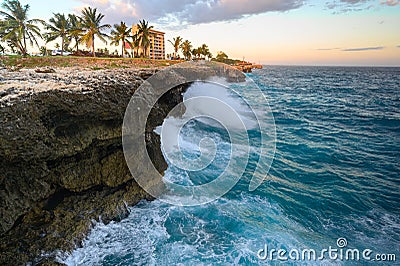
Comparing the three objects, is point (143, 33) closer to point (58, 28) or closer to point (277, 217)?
point (58, 28)

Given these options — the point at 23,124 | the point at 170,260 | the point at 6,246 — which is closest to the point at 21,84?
the point at 23,124

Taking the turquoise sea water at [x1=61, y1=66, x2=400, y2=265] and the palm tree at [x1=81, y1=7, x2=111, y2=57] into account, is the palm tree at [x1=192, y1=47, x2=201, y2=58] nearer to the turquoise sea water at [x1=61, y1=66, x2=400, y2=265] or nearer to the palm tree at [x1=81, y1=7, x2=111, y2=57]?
the palm tree at [x1=81, y1=7, x2=111, y2=57]

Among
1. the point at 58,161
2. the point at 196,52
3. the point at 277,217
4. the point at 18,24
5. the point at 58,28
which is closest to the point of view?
the point at 58,161

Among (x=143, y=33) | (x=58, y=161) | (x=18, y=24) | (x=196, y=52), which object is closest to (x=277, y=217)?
(x=58, y=161)

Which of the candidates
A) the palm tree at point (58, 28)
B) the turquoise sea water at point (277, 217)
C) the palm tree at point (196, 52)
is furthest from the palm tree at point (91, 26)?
the palm tree at point (196, 52)

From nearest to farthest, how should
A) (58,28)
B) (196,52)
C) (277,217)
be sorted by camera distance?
(277,217) → (58,28) → (196,52)

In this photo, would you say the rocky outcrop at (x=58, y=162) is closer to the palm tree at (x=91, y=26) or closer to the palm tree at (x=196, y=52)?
the palm tree at (x=91, y=26)

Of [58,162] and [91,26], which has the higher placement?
[91,26]

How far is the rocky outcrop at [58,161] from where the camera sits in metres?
5.19

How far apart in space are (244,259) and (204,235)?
146 centimetres

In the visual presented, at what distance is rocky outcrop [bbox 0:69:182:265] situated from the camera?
5.19m

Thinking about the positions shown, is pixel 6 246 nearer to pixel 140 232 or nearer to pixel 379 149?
pixel 140 232

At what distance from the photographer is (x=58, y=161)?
6.39 meters

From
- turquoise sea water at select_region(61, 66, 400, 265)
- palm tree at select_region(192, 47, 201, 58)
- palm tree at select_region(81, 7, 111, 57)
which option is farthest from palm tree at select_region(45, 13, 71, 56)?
palm tree at select_region(192, 47, 201, 58)
